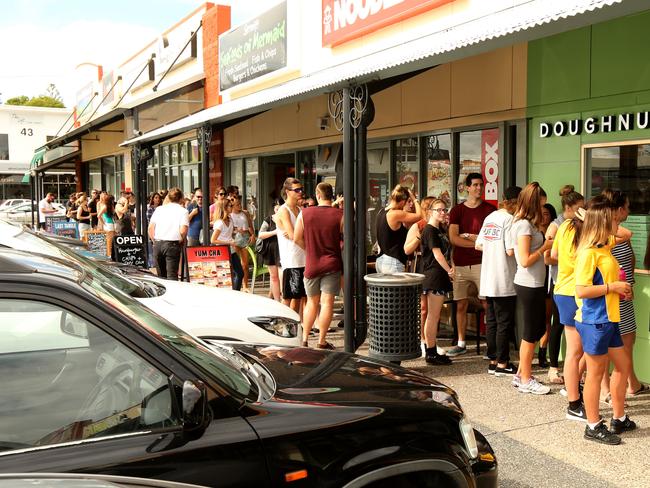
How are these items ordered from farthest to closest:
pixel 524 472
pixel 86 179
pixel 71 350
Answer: pixel 86 179, pixel 524 472, pixel 71 350

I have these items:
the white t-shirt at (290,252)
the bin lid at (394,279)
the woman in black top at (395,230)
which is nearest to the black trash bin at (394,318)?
the bin lid at (394,279)

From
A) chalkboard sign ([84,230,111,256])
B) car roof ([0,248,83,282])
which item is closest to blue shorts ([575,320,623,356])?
car roof ([0,248,83,282])

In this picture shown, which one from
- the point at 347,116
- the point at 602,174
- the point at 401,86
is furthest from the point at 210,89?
the point at 602,174

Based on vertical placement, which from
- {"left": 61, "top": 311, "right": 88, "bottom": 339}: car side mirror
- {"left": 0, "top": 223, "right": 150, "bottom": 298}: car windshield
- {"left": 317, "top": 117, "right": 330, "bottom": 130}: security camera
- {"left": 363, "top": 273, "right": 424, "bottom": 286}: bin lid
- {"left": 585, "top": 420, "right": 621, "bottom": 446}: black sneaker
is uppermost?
{"left": 317, "top": 117, "right": 330, "bottom": 130}: security camera

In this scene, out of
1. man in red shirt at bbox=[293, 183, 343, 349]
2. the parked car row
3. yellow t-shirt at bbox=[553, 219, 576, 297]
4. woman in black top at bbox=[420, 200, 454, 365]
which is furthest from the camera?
man in red shirt at bbox=[293, 183, 343, 349]

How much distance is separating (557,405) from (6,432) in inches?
193

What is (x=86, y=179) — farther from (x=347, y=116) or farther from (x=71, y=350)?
(x=71, y=350)

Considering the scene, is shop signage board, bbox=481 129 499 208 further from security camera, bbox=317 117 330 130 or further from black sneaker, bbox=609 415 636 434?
security camera, bbox=317 117 330 130

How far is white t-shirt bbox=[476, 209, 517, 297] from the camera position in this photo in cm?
658

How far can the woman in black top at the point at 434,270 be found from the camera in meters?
7.09

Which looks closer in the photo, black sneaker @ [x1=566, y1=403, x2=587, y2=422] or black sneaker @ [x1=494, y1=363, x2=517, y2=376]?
black sneaker @ [x1=566, y1=403, x2=587, y2=422]

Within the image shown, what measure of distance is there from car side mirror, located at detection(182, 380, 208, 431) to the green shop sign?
5.70 m

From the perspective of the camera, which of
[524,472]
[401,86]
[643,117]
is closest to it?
[524,472]

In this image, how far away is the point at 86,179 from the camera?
116 ft
